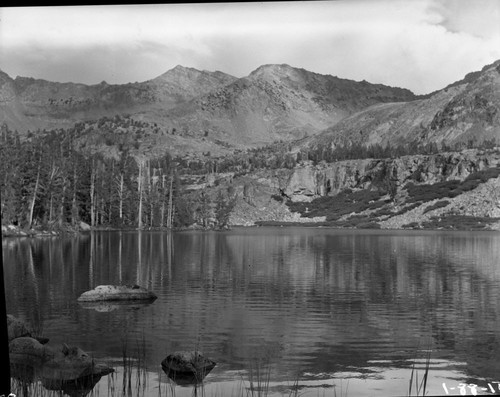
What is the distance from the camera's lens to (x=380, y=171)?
166125 millimetres

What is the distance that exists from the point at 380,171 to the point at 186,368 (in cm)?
15702

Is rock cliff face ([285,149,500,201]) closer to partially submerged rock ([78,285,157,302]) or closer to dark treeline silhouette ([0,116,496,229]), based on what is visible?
dark treeline silhouette ([0,116,496,229])

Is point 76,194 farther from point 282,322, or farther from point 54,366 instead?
point 54,366

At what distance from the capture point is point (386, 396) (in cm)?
1170

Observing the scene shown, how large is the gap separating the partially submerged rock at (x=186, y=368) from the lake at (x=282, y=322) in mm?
175

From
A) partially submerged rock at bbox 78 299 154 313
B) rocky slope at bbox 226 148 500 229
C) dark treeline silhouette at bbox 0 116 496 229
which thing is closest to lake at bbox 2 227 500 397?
partially submerged rock at bbox 78 299 154 313

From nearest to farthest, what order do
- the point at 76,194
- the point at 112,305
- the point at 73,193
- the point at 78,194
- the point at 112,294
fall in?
1. the point at 112,305
2. the point at 112,294
3. the point at 73,193
4. the point at 76,194
5. the point at 78,194

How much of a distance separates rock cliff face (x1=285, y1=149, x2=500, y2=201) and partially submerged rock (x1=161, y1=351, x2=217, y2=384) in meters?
147

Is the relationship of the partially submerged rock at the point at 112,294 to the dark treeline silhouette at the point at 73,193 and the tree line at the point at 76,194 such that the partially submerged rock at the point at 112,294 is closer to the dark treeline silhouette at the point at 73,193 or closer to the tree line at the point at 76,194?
the tree line at the point at 76,194

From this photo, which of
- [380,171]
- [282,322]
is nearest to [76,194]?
[282,322]

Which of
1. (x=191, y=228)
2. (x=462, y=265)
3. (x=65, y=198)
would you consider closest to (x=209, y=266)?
(x=462, y=265)

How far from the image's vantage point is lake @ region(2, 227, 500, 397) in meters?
12.8

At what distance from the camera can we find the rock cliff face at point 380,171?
15462 cm

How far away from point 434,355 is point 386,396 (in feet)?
12.7
